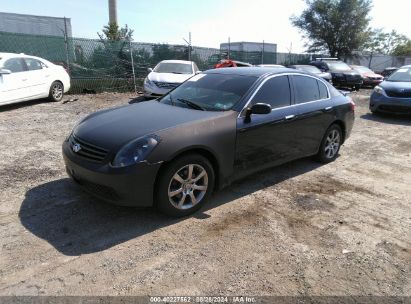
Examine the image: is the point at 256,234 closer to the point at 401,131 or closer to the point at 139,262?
the point at 139,262

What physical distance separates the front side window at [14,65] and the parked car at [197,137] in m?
6.67

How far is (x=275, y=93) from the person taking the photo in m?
4.92

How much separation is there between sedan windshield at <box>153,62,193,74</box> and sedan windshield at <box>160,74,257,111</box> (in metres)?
8.01

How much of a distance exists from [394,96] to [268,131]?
7.69m

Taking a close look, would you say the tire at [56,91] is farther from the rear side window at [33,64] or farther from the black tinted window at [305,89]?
the black tinted window at [305,89]

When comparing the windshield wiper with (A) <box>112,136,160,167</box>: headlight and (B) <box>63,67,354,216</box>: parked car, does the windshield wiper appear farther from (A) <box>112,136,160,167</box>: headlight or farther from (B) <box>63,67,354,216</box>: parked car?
(A) <box>112,136,160,167</box>: headlight

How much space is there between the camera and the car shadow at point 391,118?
10.4 m

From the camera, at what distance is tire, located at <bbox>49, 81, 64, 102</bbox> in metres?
11.2

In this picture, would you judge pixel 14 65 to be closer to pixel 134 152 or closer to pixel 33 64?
pixel 33 64

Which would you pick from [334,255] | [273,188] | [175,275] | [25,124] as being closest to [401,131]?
[273,188]

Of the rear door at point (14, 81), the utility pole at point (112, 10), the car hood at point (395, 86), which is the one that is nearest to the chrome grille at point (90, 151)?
the rear door at point (14, 81)

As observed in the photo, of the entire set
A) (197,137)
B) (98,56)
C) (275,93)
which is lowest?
(197,137)

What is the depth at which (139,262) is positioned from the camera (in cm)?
317

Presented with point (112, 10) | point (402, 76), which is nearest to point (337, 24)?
point (112, 10)
